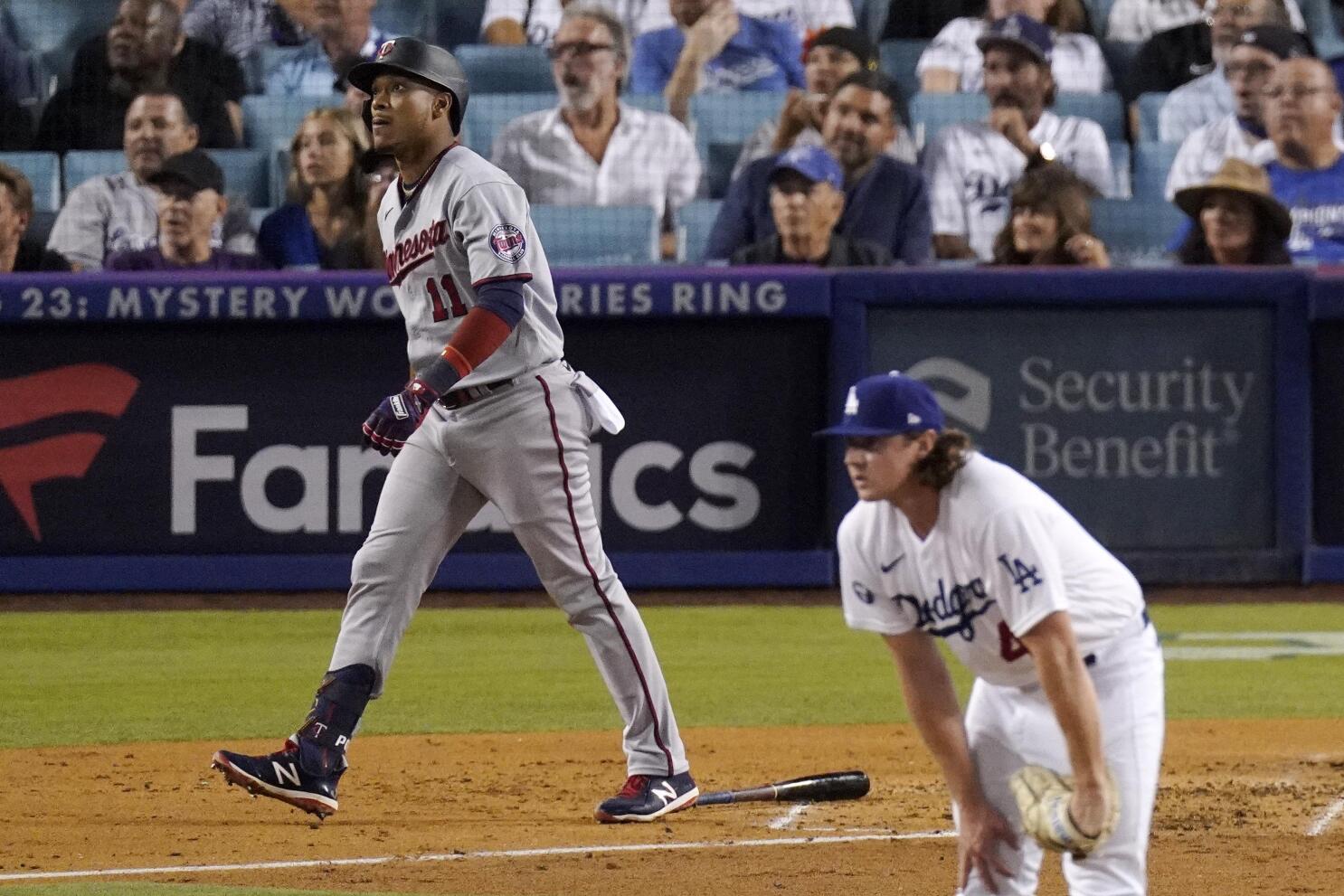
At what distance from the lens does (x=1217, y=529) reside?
31.8ft

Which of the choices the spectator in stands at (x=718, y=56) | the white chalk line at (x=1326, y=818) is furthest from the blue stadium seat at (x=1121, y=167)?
the white chalk line at (x=1326, y=818)

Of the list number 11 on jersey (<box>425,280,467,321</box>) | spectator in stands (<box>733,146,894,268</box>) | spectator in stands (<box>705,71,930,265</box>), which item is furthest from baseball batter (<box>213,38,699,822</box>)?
spectator in stands (<box>705,71,930,265</box>)

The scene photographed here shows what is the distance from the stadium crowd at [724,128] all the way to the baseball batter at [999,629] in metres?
6.01

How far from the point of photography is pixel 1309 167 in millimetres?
10430

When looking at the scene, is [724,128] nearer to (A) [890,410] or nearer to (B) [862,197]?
(B) [862,197]

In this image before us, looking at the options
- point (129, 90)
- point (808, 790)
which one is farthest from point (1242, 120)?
point (808, 790)

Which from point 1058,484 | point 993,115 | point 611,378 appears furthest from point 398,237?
point 993,115

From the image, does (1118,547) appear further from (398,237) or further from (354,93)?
(398,237)

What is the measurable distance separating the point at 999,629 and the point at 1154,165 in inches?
326

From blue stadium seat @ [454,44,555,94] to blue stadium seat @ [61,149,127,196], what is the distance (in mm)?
2021

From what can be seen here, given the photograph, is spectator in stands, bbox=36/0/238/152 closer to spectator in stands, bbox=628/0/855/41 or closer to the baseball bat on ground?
spectator in stands, bbox=628/0/855/41

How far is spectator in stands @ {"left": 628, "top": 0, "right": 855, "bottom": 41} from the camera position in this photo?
11.6 meters

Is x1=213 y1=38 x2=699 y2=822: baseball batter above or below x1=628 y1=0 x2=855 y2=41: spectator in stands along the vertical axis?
below

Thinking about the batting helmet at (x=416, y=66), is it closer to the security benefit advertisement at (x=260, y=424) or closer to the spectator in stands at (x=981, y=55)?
the security benefit advertisement at (x=260, y=424)
